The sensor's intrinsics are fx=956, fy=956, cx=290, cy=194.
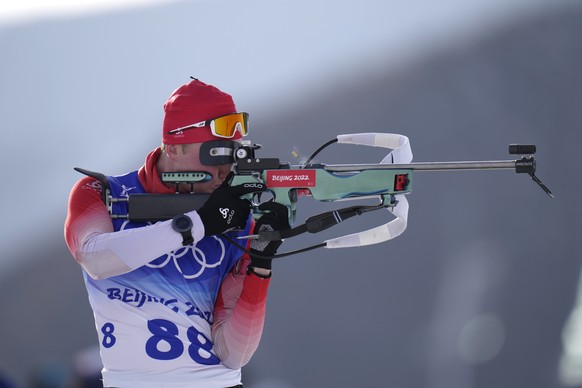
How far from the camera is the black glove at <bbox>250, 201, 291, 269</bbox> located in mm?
2879

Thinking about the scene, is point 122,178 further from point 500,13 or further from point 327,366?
point 500,13

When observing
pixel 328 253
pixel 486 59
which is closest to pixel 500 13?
pixel 486 59

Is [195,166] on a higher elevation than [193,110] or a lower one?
lower

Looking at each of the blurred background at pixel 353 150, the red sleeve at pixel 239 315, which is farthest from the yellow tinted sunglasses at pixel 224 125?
the blurred background at pixel 353 150

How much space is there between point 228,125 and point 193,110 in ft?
0.40

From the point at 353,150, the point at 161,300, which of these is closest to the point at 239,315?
the point at 161,300

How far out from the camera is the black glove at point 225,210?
283 cm

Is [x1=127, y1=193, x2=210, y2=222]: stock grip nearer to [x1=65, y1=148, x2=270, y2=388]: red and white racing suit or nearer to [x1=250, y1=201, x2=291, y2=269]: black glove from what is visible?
[x1=65, y1=148, x2=270, y2=388]: red and white racing suit

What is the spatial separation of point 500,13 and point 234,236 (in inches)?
121

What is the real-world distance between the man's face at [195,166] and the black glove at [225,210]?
4.7 inches

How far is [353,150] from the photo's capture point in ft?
17.6

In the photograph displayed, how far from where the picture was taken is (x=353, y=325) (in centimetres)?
542

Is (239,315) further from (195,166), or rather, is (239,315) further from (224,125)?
(224,125)

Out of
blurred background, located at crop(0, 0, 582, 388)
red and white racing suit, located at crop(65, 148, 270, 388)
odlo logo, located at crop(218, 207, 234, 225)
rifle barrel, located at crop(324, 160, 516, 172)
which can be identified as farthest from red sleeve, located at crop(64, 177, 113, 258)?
blurred background, located at crop(0, 0, 582, 388)
